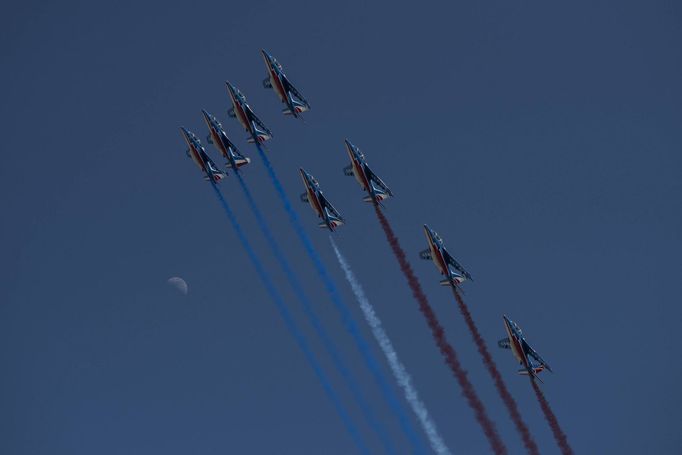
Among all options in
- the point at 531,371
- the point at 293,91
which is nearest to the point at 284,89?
the point at 293,91

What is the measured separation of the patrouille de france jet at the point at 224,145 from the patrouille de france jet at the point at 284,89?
744 cm

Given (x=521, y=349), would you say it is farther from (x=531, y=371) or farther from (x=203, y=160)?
(x=203, y=160)

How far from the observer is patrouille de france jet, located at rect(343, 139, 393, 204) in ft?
586

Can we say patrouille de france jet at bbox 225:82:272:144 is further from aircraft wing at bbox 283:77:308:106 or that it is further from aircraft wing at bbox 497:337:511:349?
aircraft wing at bbox 497:337:511:349

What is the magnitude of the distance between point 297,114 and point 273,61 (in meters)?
6.53

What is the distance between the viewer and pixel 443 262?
177250 millimetres

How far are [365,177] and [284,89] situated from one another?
15.4 metres

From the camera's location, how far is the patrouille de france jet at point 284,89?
186000 mm

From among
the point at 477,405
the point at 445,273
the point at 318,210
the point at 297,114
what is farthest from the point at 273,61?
the point at 477,405

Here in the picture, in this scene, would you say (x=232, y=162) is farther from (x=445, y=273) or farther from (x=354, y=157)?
(x=445, y=273)

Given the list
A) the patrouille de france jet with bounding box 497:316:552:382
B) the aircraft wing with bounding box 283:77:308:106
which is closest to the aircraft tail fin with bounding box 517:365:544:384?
the patrouille de france jet with bounding box 497:316:552:382

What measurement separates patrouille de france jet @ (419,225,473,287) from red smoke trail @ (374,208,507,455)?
110 inches

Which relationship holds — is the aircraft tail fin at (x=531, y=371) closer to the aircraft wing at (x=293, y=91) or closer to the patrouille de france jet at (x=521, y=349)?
the patrouille de france jet at (x=521, y=349)

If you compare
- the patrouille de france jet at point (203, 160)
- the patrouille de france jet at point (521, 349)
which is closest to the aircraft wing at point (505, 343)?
the patrouille de france jet at point (521, 349)
